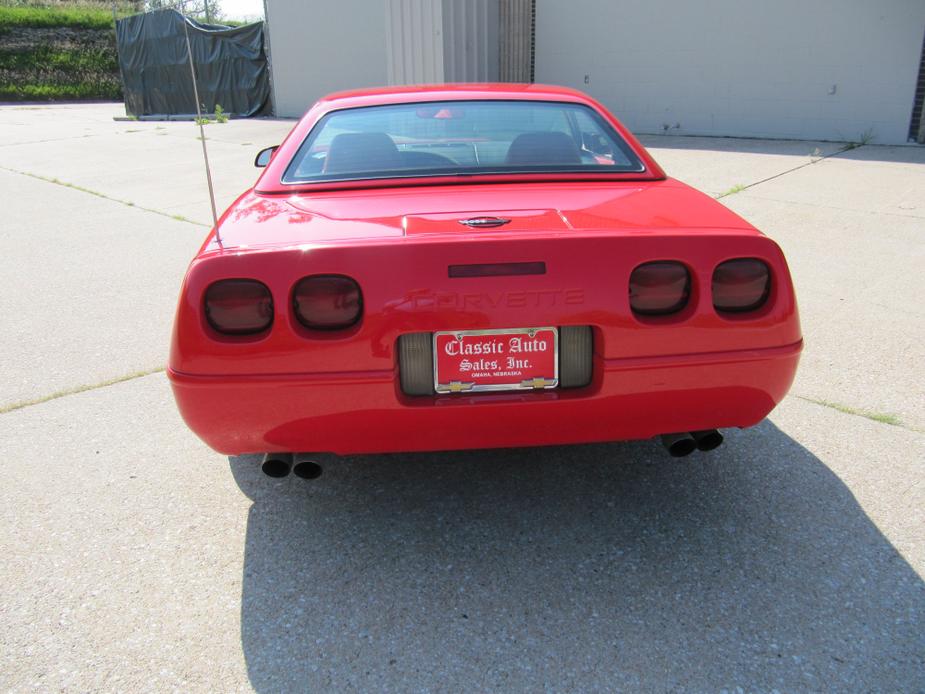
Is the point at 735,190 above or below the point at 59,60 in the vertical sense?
below

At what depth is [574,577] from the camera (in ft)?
7.66

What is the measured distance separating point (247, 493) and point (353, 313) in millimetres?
1081

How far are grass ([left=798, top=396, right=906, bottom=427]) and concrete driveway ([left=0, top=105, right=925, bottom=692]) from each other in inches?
0.4

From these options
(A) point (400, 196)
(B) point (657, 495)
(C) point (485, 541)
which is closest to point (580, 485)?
(B) point (657, 495)

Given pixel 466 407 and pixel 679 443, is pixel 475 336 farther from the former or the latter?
pixel 679 443

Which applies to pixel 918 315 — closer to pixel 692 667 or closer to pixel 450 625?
pixel 692 667

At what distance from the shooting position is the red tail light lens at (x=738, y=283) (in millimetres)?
2229

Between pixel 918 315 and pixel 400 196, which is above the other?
pixel 400 196

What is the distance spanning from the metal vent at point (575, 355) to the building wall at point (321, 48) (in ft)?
48.6

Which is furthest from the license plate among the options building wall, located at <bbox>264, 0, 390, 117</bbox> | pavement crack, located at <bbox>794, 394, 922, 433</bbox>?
building wall, located at <bbox>264, 0, 390, 117</bbox>

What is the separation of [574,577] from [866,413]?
1783 mm

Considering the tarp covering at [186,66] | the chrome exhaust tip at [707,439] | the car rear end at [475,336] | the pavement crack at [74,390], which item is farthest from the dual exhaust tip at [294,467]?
the tarp covering at [186,66]

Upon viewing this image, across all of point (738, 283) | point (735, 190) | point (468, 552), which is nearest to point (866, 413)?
point (738, 283)

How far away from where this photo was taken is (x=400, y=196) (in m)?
2.62
